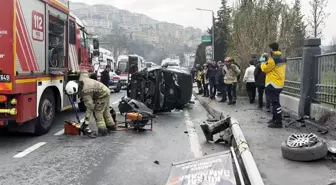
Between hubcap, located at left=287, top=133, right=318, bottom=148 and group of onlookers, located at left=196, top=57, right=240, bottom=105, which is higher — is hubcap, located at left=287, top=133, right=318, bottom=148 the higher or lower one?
the lower one

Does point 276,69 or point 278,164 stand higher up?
point 276,69

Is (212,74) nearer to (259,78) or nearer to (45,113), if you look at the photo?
(259,78)

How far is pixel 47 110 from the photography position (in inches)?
323

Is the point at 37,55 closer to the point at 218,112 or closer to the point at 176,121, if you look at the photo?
the point at 176,121

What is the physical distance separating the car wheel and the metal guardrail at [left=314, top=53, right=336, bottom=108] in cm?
286

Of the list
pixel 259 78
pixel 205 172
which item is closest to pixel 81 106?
pixel 259 78

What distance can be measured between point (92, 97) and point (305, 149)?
4.54 metres

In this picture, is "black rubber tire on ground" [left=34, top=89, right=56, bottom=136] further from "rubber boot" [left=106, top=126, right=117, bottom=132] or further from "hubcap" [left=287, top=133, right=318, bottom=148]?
"hubcap" [left=287, top=133, right=318, bottom=148]

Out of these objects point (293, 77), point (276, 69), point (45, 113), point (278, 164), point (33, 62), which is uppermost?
point (33, 62)

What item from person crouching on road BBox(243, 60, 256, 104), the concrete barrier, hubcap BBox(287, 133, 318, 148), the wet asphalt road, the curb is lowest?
the wet asphalt road

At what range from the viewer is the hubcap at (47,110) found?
26.2 feet

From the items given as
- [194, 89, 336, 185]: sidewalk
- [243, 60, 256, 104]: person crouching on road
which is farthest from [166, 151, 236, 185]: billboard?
[243, 60, 256, 104]: person crouching on road

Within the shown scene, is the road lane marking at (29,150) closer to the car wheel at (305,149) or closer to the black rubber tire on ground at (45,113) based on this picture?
the black rubber tire on ground at (45,113)

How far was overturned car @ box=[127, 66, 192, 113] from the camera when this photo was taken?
11.6 metres
